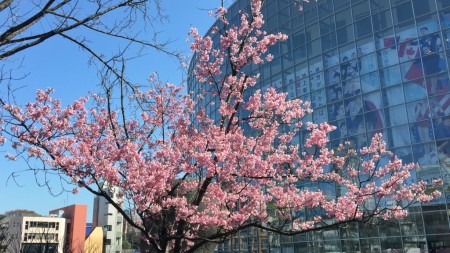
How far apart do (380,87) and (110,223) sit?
48905 millimetres

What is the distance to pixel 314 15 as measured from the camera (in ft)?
89.7

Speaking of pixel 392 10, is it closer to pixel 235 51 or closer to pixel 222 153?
pixel 235 51

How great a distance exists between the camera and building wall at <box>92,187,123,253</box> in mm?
60562

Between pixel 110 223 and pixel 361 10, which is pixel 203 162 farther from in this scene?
pixel 110 223

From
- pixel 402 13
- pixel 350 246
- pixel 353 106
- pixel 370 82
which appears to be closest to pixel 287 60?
pixel 353 106

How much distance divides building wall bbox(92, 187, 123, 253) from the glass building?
37.4m

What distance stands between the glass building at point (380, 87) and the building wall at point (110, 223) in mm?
Result: 37430

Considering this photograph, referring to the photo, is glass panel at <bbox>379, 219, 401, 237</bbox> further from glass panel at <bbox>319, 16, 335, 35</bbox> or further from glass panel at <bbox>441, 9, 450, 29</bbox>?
glass panel at <bbox>319, 16, 335, 35</bbox>

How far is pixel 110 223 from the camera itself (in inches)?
2422

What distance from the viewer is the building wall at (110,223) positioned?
60562 millimetres

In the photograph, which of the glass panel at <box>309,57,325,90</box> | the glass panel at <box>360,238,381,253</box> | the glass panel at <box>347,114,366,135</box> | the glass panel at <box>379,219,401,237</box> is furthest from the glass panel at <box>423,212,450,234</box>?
the glass panel at <box>309,57,325,90</box>

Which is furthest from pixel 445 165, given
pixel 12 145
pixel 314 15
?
pixel 12 145

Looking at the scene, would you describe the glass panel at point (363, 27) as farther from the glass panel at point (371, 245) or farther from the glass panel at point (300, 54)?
the glass panel at point (371, 245)

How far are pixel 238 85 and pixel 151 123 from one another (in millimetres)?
1976
